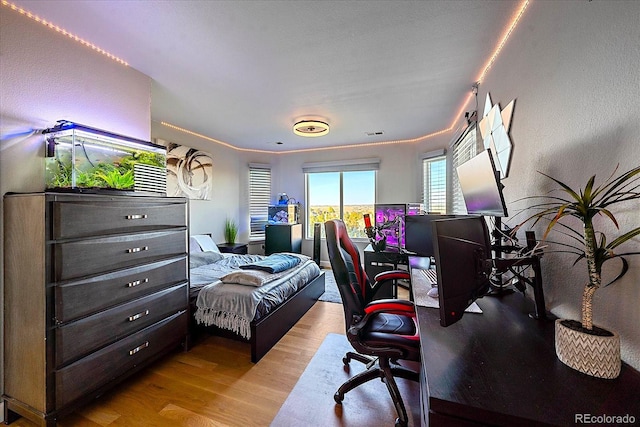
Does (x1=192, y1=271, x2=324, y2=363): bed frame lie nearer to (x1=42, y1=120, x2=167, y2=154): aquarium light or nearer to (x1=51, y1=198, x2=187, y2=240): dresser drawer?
(x1=51, y1=198, x2=187, y2=240): dresser drawer

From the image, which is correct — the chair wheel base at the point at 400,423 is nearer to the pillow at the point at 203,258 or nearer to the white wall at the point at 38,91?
the white wall at the point at 38,91

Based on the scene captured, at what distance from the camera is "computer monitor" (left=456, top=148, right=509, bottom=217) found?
1397 millimetres

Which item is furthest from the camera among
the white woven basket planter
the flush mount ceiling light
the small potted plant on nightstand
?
the small potted plant on nightstand

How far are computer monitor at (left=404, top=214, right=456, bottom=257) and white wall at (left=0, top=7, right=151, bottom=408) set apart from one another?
2.97m

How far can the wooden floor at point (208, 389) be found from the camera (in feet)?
4.92

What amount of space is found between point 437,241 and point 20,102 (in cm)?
259

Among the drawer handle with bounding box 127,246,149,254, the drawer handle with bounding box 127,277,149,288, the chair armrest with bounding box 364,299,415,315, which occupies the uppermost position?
the drawer handle with bounding box 127,246,149,254

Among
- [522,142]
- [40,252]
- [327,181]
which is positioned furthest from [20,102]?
[327,181]

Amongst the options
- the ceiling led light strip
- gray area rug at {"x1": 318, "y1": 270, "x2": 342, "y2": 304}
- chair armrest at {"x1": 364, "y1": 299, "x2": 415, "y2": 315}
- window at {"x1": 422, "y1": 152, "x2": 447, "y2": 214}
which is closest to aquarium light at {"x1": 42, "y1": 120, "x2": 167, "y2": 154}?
the ceiling led light strip

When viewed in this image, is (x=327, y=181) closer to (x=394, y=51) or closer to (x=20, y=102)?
(x=394, y=51)

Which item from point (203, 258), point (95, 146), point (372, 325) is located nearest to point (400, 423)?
point (372, 325)

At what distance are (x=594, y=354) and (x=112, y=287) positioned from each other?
7.83ft

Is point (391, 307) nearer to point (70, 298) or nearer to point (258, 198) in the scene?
point (70, 298)

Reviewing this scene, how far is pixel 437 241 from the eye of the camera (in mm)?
870
